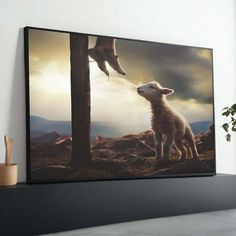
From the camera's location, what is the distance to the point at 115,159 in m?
4.29

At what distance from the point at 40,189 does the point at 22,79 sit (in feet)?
3.63

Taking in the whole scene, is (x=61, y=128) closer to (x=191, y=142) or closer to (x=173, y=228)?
(x=173, y=228)

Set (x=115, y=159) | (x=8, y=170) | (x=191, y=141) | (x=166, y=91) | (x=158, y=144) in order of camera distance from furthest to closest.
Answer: (x=191, y=141)
(x=166, y=91)
(x=158, y=144)
(x=115, y=159)
(x=8, y=170)

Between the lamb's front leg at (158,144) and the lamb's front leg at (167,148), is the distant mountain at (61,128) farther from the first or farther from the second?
the lamb's front leg at (167,148)

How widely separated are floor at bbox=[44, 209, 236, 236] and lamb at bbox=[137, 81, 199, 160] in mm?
724

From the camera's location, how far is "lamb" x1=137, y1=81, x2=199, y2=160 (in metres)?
4.52

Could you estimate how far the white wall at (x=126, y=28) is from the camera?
390 cm

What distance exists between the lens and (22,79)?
3959 mm

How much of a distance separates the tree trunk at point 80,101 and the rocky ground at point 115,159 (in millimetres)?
75

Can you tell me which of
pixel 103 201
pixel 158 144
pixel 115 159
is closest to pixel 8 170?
pixel 103 201

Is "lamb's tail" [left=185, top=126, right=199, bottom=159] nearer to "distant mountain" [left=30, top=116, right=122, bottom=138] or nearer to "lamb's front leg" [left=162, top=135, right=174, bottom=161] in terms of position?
"lamb's front leg" [left=162, top=135, right=174, bottom=161]

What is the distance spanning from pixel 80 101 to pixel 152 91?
901 millimetres

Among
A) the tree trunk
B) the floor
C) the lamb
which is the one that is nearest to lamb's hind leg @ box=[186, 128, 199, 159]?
the lamb

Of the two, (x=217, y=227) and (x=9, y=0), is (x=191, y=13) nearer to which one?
(x=9, y=0)
